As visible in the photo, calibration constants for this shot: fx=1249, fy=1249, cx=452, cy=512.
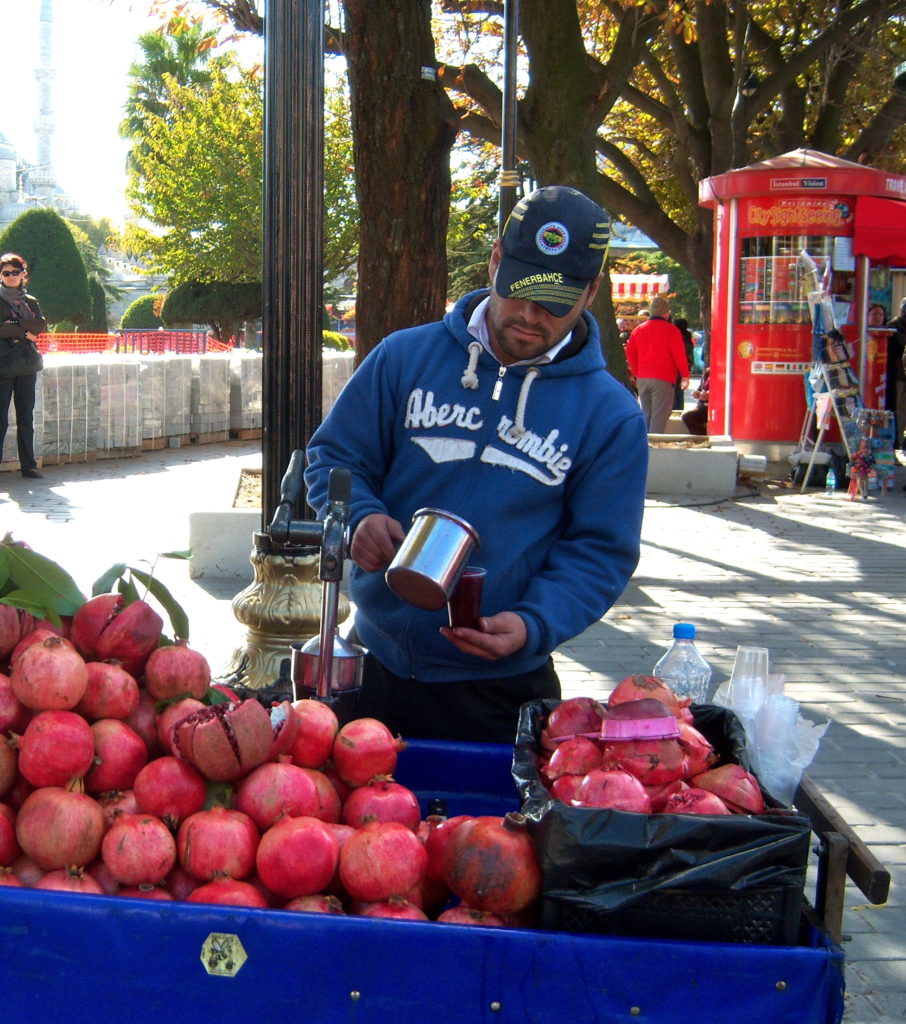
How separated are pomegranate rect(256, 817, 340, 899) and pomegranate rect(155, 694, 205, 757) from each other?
310 millimetres

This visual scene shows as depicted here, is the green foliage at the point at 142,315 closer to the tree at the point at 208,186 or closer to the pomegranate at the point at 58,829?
the tree at the point at 208,186

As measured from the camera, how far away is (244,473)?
1027 centimetres

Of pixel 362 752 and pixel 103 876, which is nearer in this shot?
pixel 103 876

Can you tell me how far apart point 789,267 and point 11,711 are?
42.2ft

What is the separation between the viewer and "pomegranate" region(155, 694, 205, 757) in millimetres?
Answer: 2305

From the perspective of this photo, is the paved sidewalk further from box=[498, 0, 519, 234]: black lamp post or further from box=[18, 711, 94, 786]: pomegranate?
box=[498, 0, 519, 234]: black lamp post

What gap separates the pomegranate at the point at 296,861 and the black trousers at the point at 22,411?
36.7ft

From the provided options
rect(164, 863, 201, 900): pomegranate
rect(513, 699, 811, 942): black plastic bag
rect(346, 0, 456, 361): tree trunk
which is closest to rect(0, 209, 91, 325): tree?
rect(346, 0, 456, 361): tree trunk

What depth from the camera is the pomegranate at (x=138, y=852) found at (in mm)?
2035

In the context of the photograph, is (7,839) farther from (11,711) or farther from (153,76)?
(153,76)

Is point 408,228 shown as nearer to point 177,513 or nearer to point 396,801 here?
point 177,513

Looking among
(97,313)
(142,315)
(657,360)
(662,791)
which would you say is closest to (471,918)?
(662,791)

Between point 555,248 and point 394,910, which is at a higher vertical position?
point 555,248

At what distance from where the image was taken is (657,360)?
14984 mm
